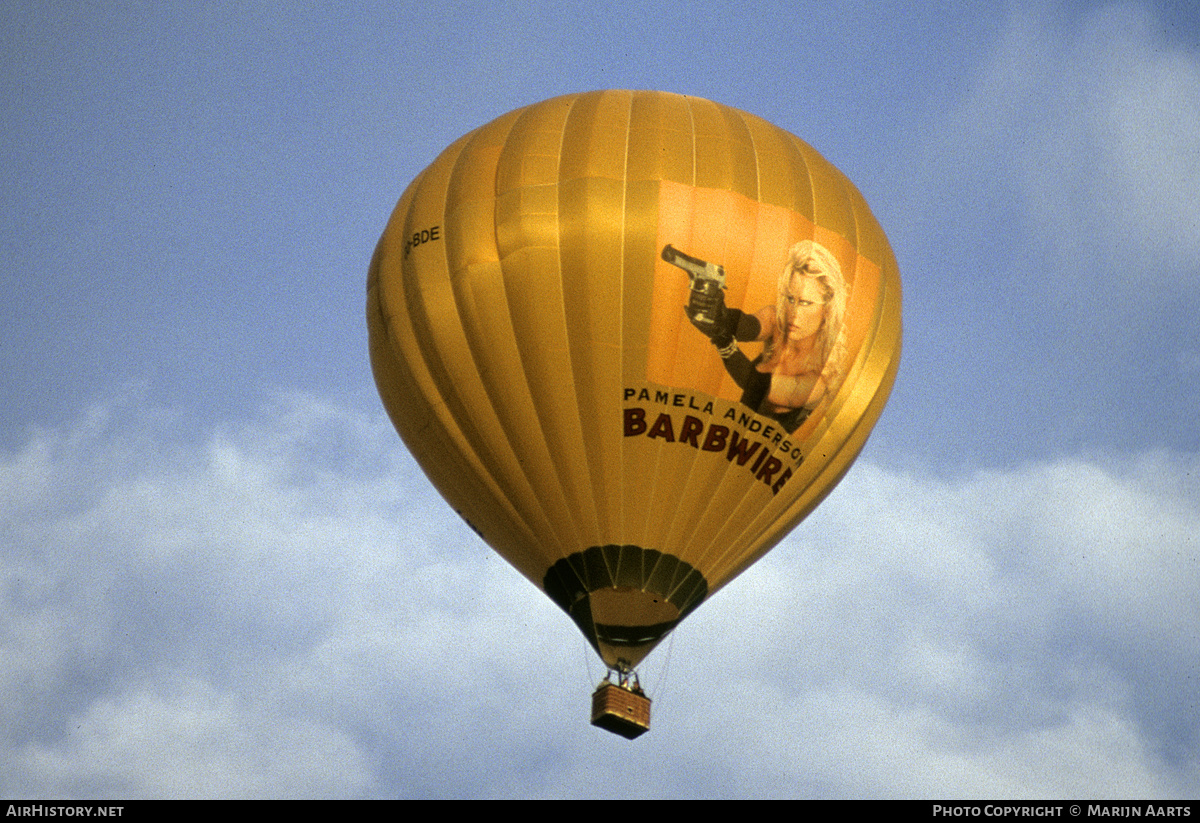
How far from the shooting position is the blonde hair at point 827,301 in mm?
29869

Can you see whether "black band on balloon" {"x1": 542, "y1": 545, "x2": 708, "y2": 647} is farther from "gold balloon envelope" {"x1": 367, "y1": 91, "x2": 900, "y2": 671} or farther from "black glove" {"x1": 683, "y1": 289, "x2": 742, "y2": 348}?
"black glove" {"x1": 683, "y1": 289, "x2": 742, "y2": 348}

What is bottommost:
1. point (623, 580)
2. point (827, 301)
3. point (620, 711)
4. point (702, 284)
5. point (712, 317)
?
point (620, 711)

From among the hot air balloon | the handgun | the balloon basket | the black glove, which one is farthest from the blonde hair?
the balloon basket

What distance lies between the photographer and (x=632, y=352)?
2962 cm

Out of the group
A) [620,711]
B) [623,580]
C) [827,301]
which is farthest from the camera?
[827,301]

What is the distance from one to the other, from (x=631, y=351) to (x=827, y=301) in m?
2.63

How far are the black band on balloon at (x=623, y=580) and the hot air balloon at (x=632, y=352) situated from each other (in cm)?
2

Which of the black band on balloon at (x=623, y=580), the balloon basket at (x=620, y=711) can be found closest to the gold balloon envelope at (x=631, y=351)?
the black band on balloon at (x=623, y=580)

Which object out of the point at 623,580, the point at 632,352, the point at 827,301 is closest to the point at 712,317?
the point at 632,352

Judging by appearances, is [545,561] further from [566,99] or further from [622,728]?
[566,99]

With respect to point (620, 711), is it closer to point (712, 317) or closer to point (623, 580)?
point (623, 580)

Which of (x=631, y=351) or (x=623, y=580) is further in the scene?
(x=631, y=351)

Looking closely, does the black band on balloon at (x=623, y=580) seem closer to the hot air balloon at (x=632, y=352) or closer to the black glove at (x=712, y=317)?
the hot air balloon at (x=632, y=352)

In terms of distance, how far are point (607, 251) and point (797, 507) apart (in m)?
4.25
